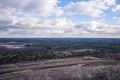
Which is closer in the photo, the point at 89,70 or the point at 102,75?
the point at 102,75

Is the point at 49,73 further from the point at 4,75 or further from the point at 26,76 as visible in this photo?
the point at 4,75

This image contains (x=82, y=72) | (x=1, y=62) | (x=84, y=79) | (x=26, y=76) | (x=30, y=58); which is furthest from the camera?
(x=30, y=58)

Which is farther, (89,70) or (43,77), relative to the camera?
(89,70)

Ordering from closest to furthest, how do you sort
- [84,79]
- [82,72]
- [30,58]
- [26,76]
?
[84,79] < [26,76] < [82,72] < [30,58]

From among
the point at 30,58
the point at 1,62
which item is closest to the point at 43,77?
the point at 1,62

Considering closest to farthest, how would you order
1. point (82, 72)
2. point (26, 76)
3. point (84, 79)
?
point (84, 79)
point (26, 76)
point (82, 72)

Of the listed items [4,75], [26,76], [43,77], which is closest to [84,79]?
[43,77]

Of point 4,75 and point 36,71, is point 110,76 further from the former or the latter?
point 4,75

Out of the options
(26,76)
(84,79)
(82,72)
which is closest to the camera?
(84,79)
